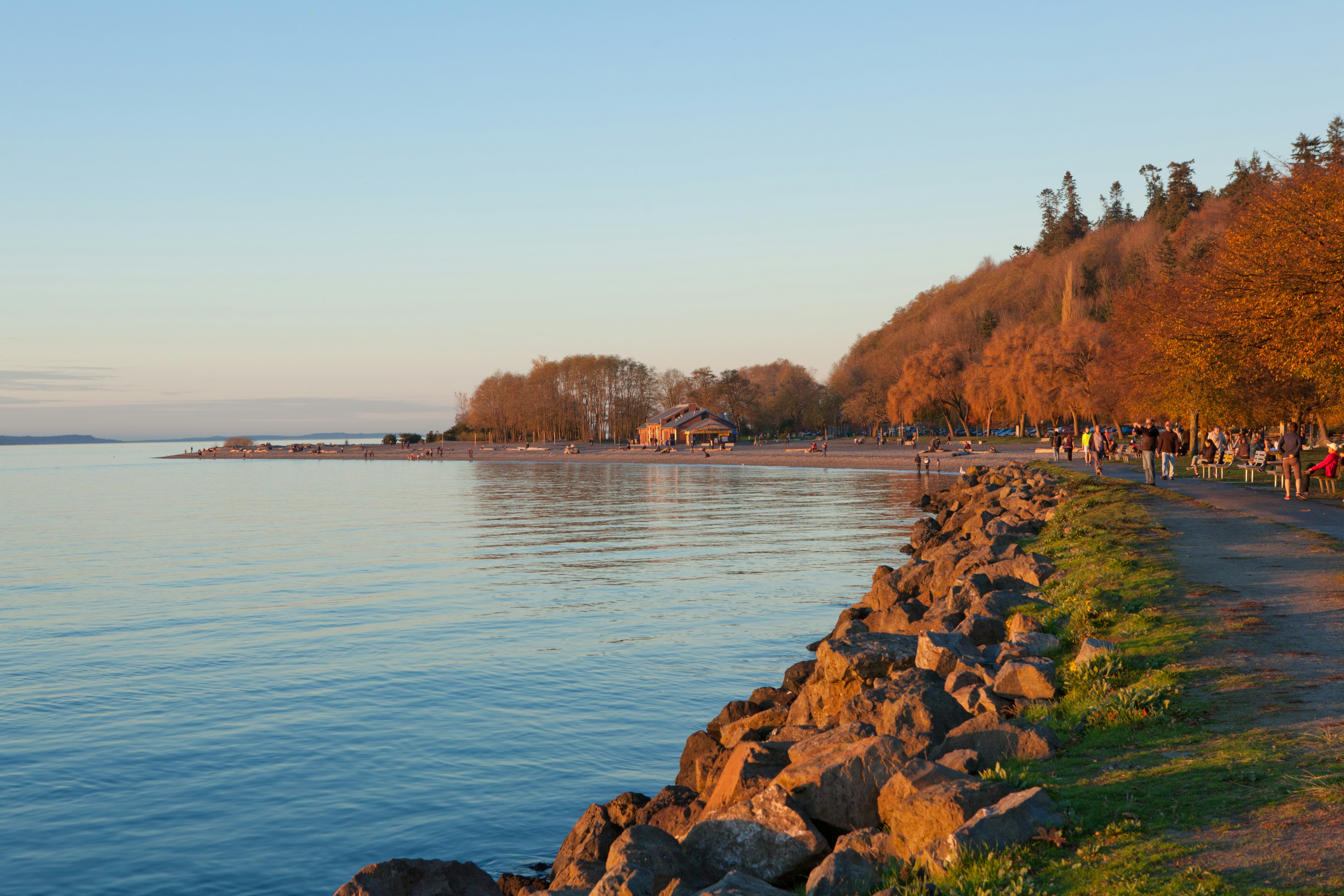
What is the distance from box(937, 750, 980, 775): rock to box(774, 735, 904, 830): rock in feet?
1.05

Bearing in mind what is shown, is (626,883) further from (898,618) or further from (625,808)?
(898,618)

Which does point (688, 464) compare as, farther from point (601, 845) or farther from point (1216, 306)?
point (601, 845)

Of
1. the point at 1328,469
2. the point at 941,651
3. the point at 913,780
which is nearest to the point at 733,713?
the point at 941,651

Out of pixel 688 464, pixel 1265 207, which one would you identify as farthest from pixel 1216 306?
pixel 688 464

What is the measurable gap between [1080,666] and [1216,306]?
21873 millimetres

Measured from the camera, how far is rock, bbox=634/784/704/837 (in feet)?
27.8

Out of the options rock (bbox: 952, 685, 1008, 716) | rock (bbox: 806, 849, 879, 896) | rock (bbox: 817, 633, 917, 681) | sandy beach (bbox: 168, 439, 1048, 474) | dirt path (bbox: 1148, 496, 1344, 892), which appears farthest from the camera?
sandy beach (bbox: 168, 439, 1048, 474)

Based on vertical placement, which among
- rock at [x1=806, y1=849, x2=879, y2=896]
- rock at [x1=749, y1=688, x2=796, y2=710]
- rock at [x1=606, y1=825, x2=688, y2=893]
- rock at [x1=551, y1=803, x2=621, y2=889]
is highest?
rock at [x1=806, y1=849, x2=879, y2=896]

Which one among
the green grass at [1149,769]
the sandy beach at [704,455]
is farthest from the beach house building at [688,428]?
the green grass at [1149,769]

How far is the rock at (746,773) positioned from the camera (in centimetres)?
756

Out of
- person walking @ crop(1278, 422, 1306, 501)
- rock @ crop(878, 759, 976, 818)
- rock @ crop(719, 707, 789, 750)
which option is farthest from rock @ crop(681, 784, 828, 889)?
person walking @ crop(1278, 422, 1306, 501)

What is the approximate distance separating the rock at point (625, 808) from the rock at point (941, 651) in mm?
3319

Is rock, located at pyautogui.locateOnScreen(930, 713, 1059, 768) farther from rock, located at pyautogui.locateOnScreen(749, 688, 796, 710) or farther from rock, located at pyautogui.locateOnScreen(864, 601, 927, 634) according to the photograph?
rock, located at pyautogui.locateOnScreen(864, 601, 927, 634)

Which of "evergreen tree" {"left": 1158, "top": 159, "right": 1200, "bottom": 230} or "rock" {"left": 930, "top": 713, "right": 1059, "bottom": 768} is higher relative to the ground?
"evergreen tree" {"left": 1158, "top": 159, "right": 1200, "bottom": 230}
